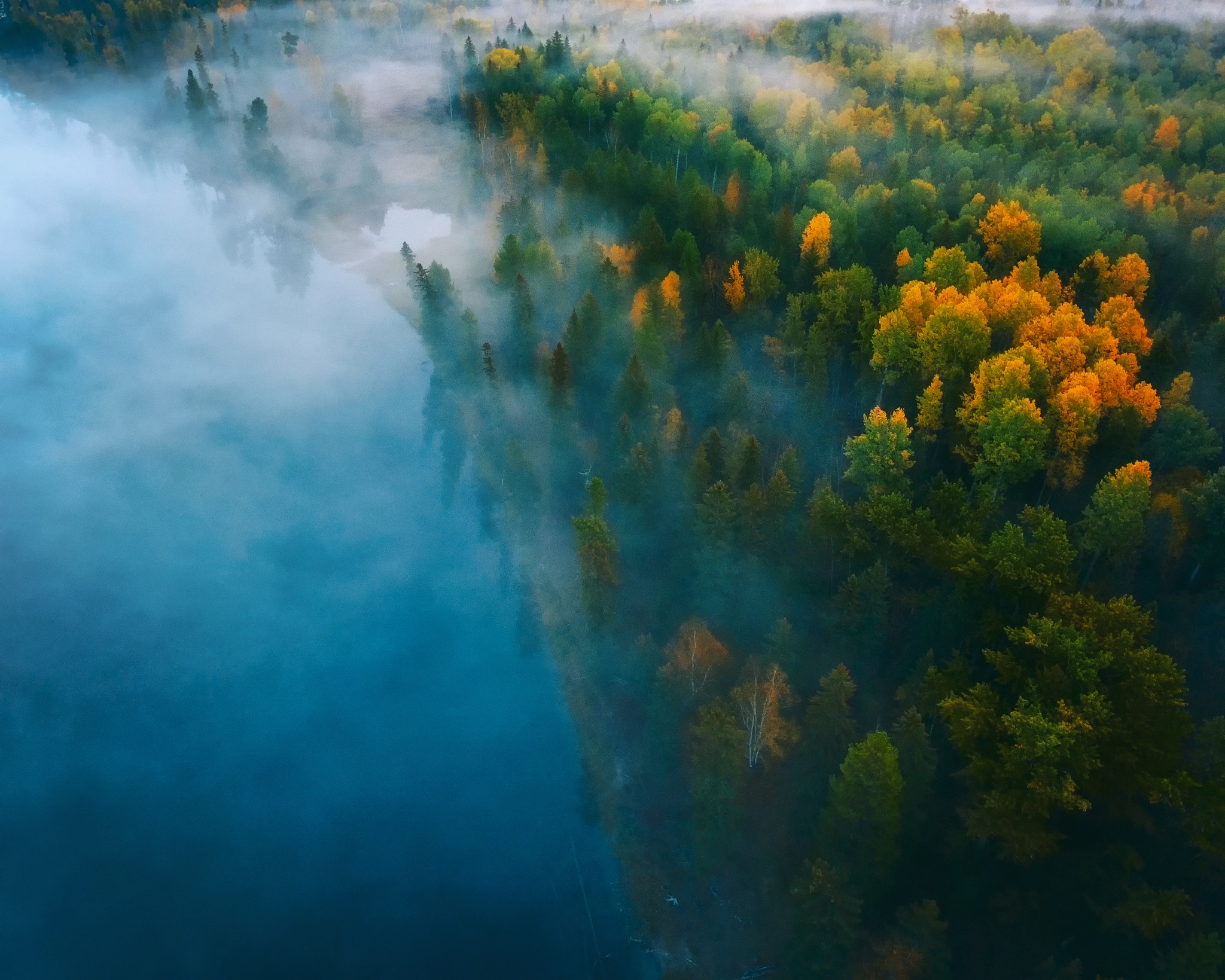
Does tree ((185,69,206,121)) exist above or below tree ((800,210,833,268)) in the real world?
above

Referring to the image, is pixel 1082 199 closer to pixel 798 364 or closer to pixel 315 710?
pixel 798 364

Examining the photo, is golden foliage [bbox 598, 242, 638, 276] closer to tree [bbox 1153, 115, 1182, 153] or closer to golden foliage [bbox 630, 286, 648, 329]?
golden foliage [bbox 630, 286, 648, 329]

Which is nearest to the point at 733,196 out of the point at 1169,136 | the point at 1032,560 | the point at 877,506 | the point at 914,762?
the point at 877,506

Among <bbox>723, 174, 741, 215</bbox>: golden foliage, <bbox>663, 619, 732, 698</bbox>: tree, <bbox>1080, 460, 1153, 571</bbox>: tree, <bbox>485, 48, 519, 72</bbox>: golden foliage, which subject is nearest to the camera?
<bbox>1080, 460, 1153, 571</bbox>: tree

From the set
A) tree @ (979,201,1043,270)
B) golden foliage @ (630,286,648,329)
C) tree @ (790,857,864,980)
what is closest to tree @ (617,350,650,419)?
golden foliage @ (630,286,648,329)

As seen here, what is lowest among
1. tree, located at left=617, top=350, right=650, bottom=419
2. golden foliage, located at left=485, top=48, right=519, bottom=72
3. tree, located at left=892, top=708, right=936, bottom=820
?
tree, located at left=892, top=708, right=936, bottom=820
